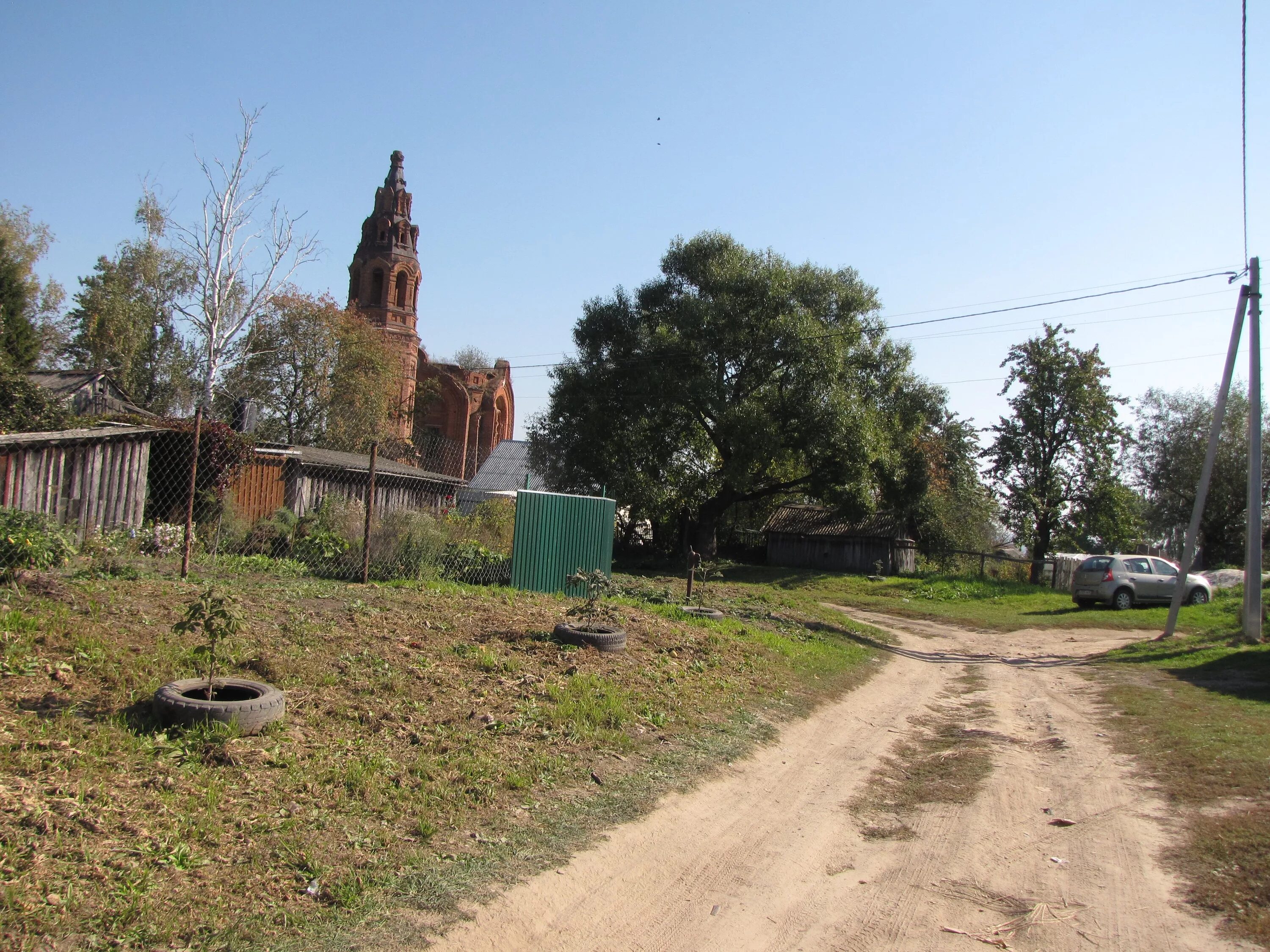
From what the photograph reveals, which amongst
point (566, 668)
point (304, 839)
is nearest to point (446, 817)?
point (304, 839)

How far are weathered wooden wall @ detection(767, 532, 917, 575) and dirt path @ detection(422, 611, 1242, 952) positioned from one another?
2809cm

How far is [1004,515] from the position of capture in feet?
119

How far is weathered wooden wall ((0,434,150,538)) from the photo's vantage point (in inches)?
451

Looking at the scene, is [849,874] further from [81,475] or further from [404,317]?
[404,317]

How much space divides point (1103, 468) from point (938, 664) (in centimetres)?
2582

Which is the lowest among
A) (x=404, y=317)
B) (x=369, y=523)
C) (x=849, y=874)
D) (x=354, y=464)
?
(x=849, y=874)

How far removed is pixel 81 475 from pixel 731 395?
67.2ft

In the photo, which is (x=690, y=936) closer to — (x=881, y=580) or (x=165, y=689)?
(x=165, y=689)

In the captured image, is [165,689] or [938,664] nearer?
[165,689]

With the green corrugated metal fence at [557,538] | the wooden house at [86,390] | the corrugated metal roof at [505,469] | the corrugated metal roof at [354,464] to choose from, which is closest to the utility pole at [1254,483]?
the green corrugated metal fence at [557,538]

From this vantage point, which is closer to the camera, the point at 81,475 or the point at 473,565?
the point at 81,475

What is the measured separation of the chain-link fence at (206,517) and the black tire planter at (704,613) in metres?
2.98

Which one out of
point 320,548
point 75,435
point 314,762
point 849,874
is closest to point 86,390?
point 75,435

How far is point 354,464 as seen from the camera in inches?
763
